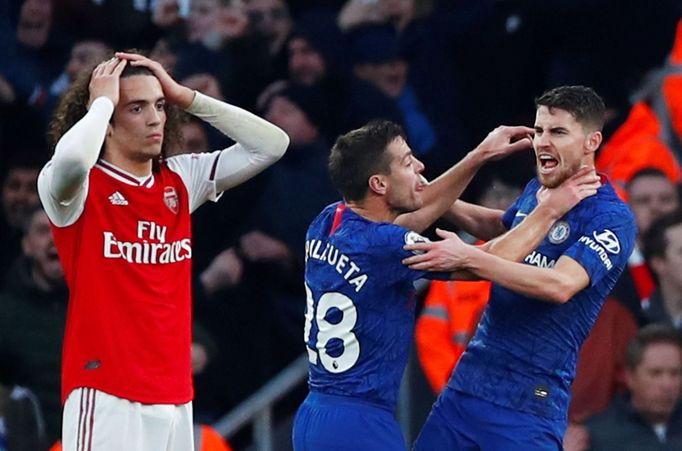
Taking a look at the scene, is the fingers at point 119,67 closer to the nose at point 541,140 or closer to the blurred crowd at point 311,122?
the nose at point 541,140

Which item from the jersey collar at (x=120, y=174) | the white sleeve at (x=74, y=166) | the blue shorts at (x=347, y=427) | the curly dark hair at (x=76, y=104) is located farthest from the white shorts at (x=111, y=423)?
the curly dark hair at (x=76, y=104)

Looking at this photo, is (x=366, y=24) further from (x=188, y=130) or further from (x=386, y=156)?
(x=386, y=156)

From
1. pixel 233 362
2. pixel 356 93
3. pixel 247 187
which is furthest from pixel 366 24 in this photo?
pixel 233 362

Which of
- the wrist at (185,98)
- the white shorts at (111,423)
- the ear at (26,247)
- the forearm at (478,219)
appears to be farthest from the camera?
the ear at (26,247)

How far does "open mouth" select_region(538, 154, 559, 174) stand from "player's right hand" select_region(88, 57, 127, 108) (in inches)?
57.7

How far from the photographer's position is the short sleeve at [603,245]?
5.82 meters

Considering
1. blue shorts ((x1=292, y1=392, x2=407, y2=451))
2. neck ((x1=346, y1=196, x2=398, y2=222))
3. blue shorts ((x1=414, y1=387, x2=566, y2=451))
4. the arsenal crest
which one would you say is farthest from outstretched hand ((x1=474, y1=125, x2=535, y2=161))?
the arsenal crest

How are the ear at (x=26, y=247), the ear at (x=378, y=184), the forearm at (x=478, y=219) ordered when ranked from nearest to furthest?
the ear at (x=378, y=184)
the forearm at (x=478, y=219)
the ear at (x=26, y=247)

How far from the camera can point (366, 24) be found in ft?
29.5

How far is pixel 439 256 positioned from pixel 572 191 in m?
0.55

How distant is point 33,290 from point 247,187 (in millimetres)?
1217

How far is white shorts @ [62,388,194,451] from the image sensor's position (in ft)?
18.6

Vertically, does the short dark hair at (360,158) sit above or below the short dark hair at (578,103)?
below

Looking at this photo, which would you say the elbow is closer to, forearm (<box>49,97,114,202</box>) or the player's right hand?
the player's right hand
